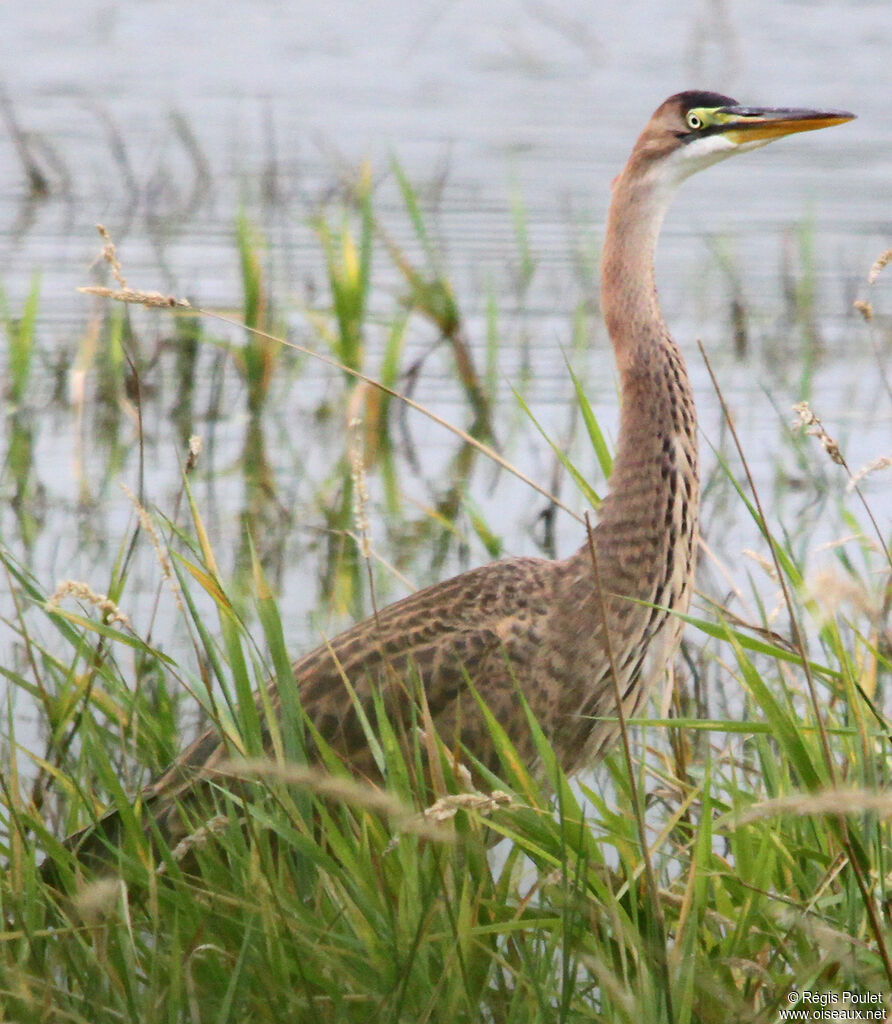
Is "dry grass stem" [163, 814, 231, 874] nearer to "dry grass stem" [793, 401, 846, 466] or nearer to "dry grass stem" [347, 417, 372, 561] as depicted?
"dry grass stem" [347, 417, 372, 561]

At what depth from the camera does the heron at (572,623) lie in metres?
3.31

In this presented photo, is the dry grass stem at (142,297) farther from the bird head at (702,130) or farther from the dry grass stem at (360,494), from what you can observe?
the bird head at (702,130)

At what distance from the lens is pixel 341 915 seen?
2541mm

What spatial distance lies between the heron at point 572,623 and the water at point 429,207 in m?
0.44

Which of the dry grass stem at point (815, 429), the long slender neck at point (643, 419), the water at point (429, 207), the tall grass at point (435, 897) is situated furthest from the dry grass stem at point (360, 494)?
the water at point (429, 207)

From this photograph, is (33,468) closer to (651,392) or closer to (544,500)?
(544,500)

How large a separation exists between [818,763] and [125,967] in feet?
3.38

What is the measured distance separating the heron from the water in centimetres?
44

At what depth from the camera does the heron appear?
10.8 feet

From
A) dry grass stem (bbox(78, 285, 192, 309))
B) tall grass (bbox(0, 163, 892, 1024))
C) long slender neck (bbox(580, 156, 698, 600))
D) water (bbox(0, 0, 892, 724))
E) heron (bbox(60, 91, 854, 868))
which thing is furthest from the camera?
water (bbox(0, 0, 892, 724))

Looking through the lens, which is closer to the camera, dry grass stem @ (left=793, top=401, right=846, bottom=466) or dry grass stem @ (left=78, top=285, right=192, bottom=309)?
dry grass stem @ (left=793, top=401, right=846, bottom=466)

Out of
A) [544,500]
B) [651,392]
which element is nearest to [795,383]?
[544,500]

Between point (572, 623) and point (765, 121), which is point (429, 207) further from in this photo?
point (572, 623)

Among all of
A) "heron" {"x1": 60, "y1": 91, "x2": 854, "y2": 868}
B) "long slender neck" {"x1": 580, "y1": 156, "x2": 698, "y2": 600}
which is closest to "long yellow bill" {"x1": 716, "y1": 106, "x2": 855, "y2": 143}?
"heron" {"x1": 60, "y1": 91, "x2": 854, "y2": 868}
